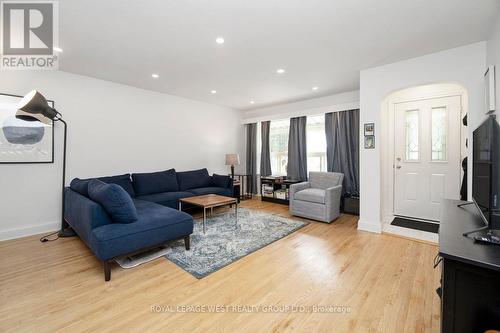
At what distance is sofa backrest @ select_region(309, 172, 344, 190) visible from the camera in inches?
167

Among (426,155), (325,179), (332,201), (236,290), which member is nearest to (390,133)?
(426,155)

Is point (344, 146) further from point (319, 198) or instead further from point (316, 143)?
point (319, 198)

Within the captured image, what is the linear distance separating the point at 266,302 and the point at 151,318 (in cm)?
86

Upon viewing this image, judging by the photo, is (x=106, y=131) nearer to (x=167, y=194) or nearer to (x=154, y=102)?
(x=154, y=102)

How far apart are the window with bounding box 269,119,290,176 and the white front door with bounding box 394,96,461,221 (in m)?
2.47

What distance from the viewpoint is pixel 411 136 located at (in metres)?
3.91

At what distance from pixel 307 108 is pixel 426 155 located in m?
2.44

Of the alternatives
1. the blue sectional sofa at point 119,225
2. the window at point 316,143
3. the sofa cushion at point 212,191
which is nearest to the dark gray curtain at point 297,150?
the window at point 316,143

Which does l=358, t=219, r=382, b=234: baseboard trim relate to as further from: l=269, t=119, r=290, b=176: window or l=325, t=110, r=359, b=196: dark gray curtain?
l=269, t=119, r=290, b=176: window

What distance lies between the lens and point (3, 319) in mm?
1582

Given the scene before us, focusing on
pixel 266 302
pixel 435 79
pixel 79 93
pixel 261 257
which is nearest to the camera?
pixel 266 302

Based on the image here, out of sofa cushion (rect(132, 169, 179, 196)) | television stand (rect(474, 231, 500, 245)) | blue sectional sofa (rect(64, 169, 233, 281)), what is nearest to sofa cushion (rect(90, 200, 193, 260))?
blue sectional sofa (rect(64, 169, 233, 281))

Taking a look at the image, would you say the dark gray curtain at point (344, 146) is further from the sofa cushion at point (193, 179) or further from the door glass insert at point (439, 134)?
the sofa cushion at point (193, 179)

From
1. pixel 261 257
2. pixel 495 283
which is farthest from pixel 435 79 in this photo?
pixel 261 257
